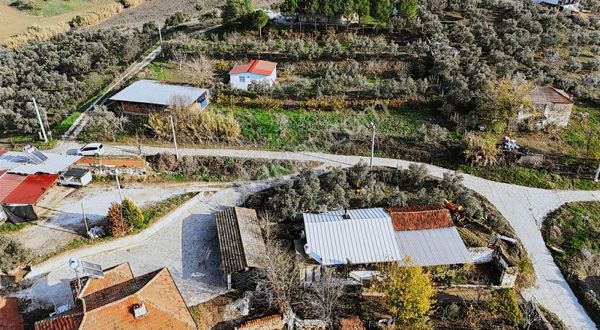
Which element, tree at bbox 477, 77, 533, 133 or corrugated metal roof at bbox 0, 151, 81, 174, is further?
tree at bbox 477, 77, 533, 133

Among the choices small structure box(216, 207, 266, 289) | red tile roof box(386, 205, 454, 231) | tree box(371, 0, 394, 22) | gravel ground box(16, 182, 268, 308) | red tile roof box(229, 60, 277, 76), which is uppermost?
tree box(371, 0, 394, 22)

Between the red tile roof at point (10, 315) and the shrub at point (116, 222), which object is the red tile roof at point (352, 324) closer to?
the shrub at point (116, 222)

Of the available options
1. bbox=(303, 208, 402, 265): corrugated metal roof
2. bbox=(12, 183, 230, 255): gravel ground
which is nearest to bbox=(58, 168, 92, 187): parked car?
bbox=(12, 183, 230, 255): gravel ground

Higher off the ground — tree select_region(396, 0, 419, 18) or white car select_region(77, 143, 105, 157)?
tree select_region(396, 0, 419, 18)

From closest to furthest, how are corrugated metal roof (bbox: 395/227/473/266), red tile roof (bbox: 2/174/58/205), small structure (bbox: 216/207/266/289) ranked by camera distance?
1. small structure (bbox: 216/207/266/289)
2. corrugated metal roof (bbox: 395/227/473/266)
3. red tile roof (bbox: 2/174/58/205)

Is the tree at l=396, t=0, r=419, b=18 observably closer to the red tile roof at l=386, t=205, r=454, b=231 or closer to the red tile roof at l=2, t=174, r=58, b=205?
the red tile roof at l=386, t=205, r=454, b=231

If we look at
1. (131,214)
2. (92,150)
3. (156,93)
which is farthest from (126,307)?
(156,93)

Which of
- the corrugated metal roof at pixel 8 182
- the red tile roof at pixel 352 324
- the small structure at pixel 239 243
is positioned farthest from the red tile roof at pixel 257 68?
the red tile roof at pixel 352 324

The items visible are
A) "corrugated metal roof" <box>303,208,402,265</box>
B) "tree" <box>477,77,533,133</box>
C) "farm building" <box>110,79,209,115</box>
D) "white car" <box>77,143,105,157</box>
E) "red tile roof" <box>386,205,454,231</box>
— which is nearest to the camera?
"corrugated metal roof" <box>303,208,402,265</box>
